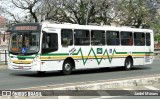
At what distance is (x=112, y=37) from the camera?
24.3m

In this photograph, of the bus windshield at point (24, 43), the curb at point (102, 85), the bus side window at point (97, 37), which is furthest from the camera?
the bus side window at point (97, 37)

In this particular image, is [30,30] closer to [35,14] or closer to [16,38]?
[16,38]

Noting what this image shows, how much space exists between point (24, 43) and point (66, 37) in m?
2.24

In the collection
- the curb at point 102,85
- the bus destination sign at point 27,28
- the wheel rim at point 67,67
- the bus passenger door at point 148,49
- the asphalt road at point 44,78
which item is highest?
the bus destination sign at point 27,28

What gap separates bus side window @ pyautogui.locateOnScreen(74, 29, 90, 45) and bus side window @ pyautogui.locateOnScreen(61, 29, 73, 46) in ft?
1.28

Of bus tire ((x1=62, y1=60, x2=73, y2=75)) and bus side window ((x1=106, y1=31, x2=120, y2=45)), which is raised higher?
bus side window ((x1=106, y1=31, x2=120, y2=45))

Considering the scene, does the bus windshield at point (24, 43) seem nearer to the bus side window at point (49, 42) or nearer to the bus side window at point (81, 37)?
the bus side window at point (49, 42)

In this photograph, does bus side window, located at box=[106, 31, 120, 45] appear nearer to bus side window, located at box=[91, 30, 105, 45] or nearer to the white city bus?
the white city bus

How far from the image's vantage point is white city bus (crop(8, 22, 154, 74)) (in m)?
19.8

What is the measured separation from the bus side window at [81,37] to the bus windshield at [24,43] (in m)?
2.60

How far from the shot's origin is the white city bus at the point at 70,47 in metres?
19.8

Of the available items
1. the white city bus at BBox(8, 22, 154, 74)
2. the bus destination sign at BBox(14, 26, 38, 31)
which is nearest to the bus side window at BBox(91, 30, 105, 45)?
the white city bus at BBox(8, 22, 154, 74)

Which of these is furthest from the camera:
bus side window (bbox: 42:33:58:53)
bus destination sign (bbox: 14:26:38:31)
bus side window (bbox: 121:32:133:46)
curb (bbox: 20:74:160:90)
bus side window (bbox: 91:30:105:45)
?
bus side window (bbox: 121:32:133:46)

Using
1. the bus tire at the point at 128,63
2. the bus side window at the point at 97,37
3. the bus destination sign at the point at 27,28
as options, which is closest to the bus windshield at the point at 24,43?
the bus destination sign at the point at 27,28
